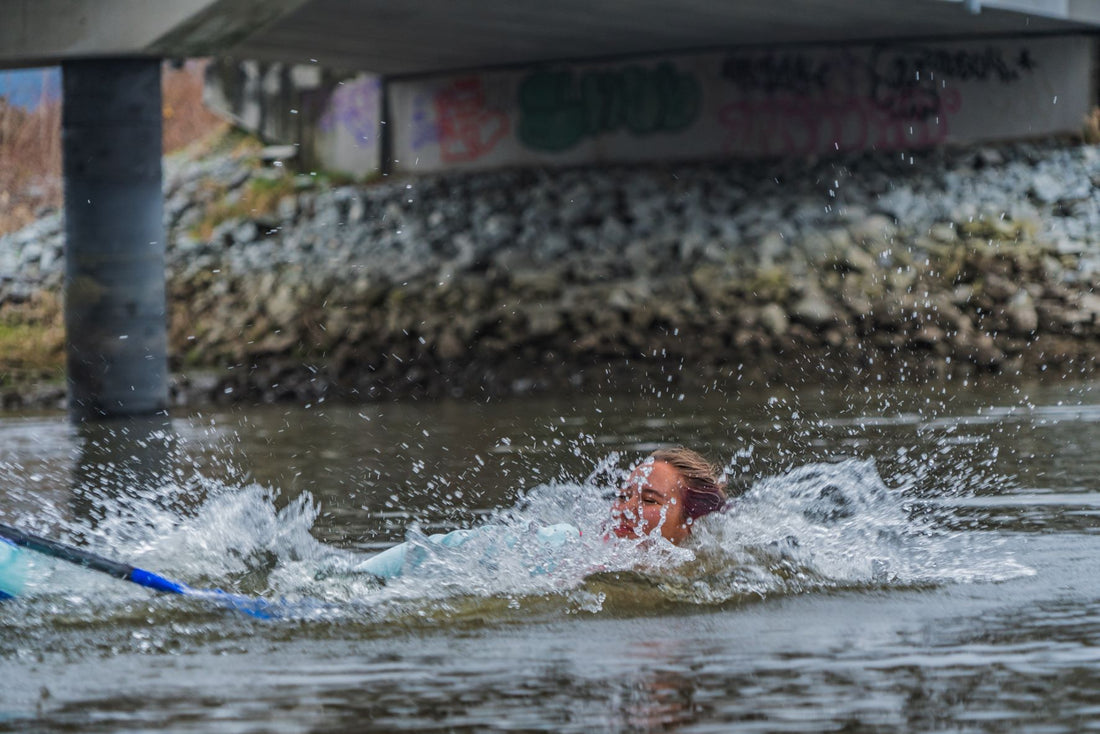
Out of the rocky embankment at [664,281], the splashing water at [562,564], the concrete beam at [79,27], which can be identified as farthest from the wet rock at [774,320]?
the splashing water at [562,564]

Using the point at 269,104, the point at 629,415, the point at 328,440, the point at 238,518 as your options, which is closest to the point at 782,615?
the point at 238,518

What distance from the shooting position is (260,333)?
892 inches

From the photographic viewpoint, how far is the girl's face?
21.9 feet

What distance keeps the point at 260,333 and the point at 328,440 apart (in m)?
8.31

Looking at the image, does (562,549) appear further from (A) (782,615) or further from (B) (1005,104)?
(B) (1005,104)

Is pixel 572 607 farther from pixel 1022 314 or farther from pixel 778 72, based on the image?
pixel 778 72

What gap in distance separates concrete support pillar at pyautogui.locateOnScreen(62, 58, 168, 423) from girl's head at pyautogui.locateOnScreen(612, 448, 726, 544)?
11.6 meters

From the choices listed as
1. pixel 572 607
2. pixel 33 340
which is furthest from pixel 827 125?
pixel 572 607

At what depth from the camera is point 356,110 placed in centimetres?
2823

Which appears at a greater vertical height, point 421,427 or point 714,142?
point 714,142

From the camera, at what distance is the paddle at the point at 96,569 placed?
602 cm

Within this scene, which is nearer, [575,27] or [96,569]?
[96,569]

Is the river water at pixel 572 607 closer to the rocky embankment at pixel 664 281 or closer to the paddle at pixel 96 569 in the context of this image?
the paddle at pixel 96 569

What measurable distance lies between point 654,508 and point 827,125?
1867cm
